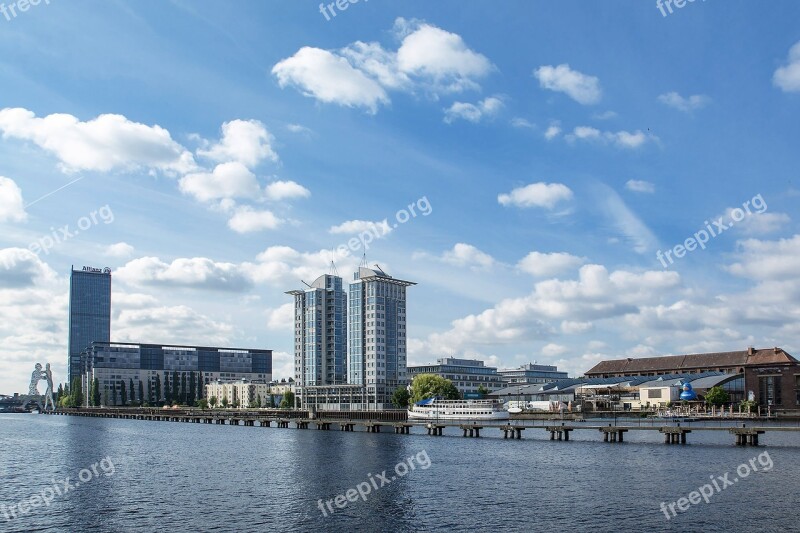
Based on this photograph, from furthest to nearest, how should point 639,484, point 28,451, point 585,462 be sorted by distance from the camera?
point 28,451 < point 585,462 < point 639,484

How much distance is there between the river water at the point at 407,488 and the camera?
59438mm

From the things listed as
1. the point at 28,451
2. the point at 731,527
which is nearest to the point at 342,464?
the point at 731,527

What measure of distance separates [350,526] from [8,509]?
32.2m

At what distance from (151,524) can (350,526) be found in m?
15.8

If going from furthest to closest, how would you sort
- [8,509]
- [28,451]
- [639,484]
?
[28,451]
[639,484]
[8,509]

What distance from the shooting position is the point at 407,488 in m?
77.2

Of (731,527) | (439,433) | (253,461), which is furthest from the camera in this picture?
(439,433)

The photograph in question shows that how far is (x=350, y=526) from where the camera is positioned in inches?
2296

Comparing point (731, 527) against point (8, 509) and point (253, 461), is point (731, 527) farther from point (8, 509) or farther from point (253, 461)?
point (253, 461)

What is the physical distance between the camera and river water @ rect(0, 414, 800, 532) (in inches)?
2340

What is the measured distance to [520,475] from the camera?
86438 millimetres

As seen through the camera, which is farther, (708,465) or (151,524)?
(708,465)

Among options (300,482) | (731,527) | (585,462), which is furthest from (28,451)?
(731,527)

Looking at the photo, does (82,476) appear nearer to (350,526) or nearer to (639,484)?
(350,526)
